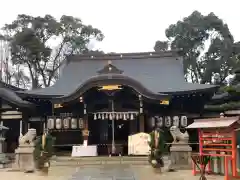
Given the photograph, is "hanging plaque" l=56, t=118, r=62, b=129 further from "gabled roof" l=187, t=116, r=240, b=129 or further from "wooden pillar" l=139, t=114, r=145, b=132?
"gabled roof" l=187, t=116, r=240, b=129

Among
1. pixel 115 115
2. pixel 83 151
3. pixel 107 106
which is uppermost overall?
pixel 107 106

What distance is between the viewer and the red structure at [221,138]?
909 centimetres

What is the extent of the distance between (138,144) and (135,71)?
7.31 m

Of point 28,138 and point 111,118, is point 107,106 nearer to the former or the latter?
point 111,118

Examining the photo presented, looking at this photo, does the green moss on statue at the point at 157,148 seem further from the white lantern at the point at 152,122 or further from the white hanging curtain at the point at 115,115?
the white lantern at the point at 152,122

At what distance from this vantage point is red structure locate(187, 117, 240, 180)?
909cm

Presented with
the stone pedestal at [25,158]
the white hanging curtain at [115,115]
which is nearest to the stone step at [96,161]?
the stone pedestal at [25,158]

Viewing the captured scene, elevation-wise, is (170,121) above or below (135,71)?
below

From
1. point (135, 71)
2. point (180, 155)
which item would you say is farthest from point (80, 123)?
point (180, 155)

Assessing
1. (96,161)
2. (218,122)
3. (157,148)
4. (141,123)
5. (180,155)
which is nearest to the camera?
(218,122)

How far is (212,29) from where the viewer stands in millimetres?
37781

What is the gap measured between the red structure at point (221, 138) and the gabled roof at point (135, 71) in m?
A: 9.54

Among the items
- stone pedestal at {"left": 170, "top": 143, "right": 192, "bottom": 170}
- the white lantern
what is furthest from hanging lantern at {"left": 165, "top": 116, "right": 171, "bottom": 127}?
stone pedestal at {"left": 170, "top": 143, "right": 192, "bottom": 170}

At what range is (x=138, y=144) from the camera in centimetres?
1798
